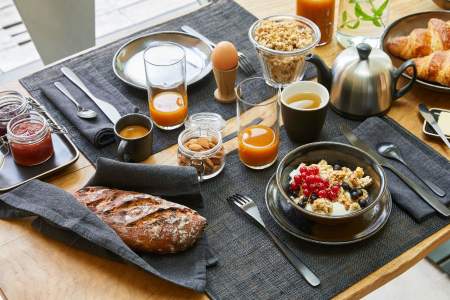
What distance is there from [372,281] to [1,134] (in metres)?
0.92

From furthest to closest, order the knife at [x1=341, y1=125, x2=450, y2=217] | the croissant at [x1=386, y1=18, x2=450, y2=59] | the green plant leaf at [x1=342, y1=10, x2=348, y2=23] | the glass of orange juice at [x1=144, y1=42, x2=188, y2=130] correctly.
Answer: the green plant leaf at [x1=342, y1=10, x2=348, y2=23] < the croissant at [x1=386, y1=18, x2=450, y2=59] < the glass of orange juice at [x1=144, y1=42, x2=188, y2=130] < the knife at [x1=341, y1=125, x2=450, y2=217]

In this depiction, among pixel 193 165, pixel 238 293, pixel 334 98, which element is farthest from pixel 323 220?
pixel 334 98

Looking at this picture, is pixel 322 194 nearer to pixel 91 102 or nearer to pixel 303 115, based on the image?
pixel 303 115

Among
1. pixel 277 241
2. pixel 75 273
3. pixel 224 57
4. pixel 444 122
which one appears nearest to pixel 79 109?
pixel 224 57

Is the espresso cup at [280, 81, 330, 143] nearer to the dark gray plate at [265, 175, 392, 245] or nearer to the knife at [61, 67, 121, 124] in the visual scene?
the dark gray plate at [265, 175, 392, 245]

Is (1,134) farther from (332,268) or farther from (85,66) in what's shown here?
(332,268)

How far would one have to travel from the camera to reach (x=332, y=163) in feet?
4.26

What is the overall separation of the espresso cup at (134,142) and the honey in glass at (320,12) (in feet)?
1.98

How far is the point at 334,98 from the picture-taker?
1490 millimetres

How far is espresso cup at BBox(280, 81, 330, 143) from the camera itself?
1.36 metres

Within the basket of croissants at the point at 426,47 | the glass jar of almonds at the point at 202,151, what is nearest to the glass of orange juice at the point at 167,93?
the glass jar of almonds at the point at 202,151

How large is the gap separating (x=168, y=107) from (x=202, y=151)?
0.70 ft

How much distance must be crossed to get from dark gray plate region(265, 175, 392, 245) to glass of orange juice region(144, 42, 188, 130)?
1.22 ft

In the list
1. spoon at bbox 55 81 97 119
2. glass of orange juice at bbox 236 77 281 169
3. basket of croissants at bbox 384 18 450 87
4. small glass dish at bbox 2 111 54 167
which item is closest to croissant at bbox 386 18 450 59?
basket of croissants at bbox 384 18 450 87
